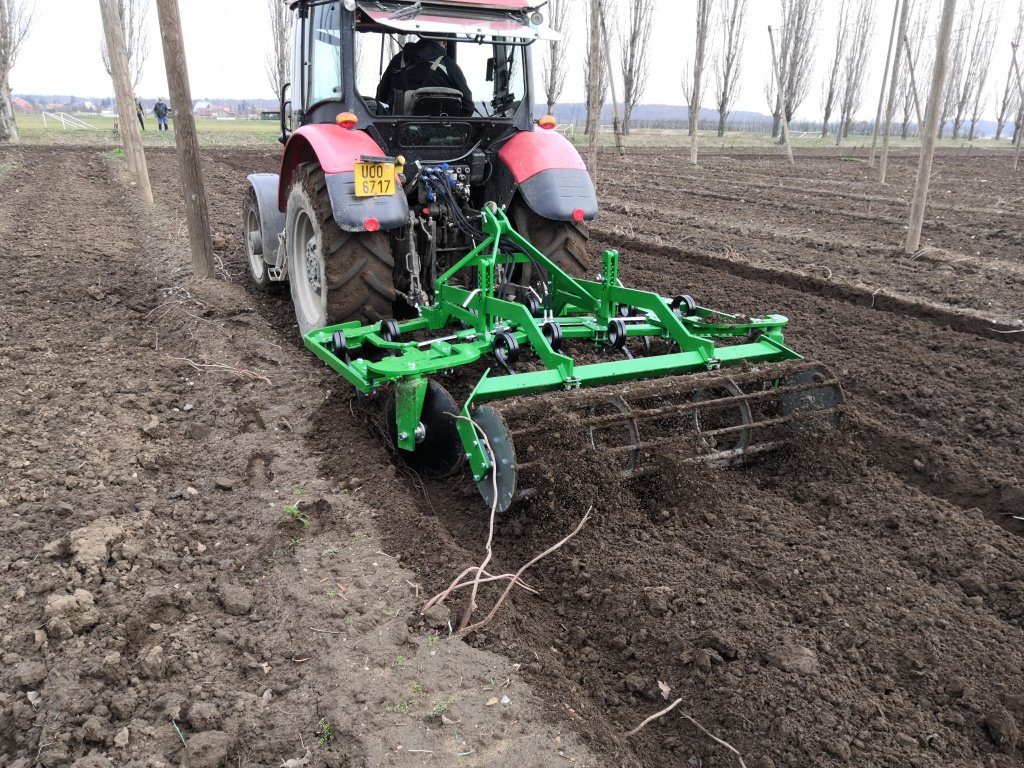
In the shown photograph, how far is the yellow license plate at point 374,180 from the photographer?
180 inches

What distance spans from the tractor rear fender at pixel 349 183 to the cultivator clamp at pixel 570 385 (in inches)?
18.9

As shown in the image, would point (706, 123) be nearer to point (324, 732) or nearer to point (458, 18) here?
point (458, 18)

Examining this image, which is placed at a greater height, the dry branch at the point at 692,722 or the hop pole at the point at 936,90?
the hop pole at the point at 936,90

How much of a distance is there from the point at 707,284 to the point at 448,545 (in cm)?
497

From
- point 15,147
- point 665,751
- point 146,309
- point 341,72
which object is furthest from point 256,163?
point 665,751

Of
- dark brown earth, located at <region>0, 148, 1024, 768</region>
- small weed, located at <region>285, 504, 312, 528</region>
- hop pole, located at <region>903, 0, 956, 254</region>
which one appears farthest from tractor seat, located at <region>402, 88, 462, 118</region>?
hop pole, located at <region>903, 0, 956, 254</region>

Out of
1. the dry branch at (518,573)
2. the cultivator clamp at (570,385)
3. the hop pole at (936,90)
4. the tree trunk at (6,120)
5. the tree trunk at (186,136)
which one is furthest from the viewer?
the tree trunk at (6,120)

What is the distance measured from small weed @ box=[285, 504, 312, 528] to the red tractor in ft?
5.65

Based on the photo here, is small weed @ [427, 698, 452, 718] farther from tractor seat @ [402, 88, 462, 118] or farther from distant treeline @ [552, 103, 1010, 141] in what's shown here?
distant treeline @ [552, 103, 1010, 141]

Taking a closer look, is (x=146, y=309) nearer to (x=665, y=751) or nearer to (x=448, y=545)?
(x=448, y=545)

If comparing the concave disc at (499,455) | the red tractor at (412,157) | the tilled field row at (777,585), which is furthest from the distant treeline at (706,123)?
the concave disc at (499,455)

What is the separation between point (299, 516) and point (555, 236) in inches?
103

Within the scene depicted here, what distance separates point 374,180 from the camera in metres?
4.63

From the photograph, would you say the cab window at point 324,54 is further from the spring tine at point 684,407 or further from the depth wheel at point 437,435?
the spring tine at point 684,407
